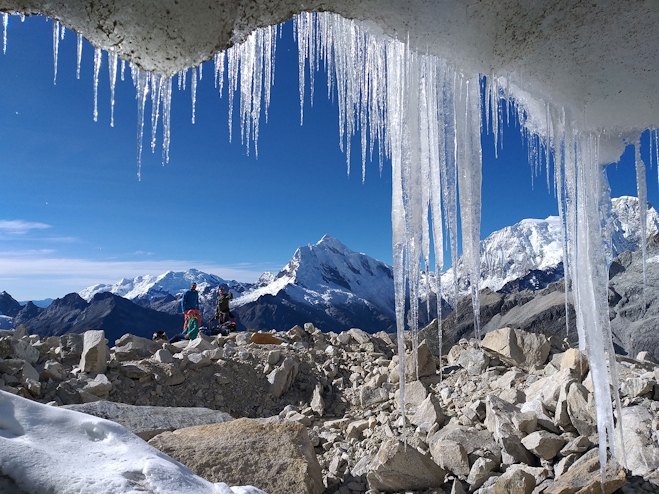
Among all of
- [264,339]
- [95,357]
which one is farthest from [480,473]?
[264,339]

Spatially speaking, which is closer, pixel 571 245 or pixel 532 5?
pixel 532 5

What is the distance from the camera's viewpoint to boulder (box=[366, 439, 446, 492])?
12.8 feet

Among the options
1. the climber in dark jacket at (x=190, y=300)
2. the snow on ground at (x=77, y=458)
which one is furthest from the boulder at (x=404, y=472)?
the climber in dark jacket at (x=190, y=300)

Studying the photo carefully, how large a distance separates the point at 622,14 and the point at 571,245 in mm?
1930

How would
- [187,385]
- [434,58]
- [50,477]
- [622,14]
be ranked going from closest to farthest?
[50,477]
[622,14]
[434,58]
[187,385]

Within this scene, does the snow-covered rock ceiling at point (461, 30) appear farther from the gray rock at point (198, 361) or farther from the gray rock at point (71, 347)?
the gray rock at point (71, 347)

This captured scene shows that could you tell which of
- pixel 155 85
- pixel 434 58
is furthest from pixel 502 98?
pixel 155 85

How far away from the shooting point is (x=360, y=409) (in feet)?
23.6

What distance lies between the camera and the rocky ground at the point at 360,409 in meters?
3.80

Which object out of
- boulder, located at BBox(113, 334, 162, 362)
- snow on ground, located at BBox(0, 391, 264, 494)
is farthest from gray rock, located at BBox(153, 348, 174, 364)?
snow on ground, located at BBox(0, 391, 264, 494)

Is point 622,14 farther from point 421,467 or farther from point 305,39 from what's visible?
point 421,467

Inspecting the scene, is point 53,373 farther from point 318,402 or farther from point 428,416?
point 428,416

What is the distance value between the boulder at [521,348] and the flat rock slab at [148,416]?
4686 mm

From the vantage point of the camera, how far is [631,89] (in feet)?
10.1
